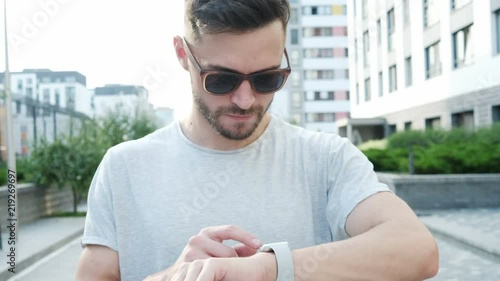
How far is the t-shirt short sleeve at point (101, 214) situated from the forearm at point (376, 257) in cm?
66

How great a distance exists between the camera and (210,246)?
154cm

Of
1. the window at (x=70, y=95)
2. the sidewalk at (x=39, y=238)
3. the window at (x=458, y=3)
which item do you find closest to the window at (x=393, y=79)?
the window at (x=458, y=3)

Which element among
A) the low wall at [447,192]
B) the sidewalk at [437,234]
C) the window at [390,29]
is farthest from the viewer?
the window at [390,29]

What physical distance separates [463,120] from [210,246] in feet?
82.6

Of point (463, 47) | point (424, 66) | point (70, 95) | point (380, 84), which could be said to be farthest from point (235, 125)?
point (70, 95)

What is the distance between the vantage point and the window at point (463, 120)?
2413 cm

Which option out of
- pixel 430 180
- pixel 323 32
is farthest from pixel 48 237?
pixel 323 32

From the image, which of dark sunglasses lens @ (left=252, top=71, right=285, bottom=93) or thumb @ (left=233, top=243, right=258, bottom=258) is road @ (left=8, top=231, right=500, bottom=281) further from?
thumb @ (left=233, top=243, right=258, bottom=258)

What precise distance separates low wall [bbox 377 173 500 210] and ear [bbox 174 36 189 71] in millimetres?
12046

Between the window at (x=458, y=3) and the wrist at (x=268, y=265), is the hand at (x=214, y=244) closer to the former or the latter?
the wrist at (x=268, y=265)

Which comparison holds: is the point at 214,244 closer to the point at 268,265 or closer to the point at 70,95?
the point at 268,265

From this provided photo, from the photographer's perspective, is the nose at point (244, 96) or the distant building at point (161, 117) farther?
the distant building at point (161, 117)

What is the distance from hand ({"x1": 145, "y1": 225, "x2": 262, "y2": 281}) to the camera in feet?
5.04

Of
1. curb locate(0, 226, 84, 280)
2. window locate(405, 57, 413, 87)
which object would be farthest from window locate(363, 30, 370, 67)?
curb locate(0, 226, 84, 280)
